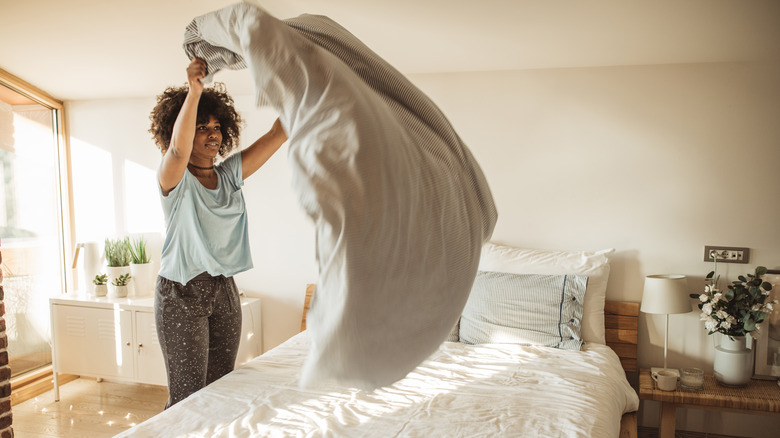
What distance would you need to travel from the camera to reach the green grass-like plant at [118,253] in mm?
3706

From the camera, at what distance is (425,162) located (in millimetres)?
561

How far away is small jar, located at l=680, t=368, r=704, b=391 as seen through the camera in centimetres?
261

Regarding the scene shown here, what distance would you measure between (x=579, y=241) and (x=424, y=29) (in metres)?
1.49

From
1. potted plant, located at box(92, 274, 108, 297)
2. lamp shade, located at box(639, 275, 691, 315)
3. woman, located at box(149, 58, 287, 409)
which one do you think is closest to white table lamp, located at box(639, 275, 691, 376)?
lamp shade, located at box(639, 275, 691, 315)

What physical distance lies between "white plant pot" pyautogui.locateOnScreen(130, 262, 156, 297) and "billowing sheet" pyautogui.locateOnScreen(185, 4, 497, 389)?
3.49m

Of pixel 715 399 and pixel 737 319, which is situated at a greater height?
pixel 737 319

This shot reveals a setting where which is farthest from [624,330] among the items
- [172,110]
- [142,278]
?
[142,278]

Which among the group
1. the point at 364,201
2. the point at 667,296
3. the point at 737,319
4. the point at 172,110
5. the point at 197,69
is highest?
the point at 172,110

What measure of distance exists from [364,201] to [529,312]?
2.49 m

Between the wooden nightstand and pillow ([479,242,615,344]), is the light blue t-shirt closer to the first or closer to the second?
pillow ([479,242,615,344])

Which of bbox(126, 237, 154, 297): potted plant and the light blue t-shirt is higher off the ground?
the light blue t-shirt

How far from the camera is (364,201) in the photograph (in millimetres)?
473

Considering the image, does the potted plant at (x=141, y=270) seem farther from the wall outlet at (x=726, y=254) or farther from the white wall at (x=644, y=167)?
the wall outlet at (x=726, y=254)

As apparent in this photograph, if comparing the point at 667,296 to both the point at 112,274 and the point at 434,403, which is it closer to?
the point at 434,403
